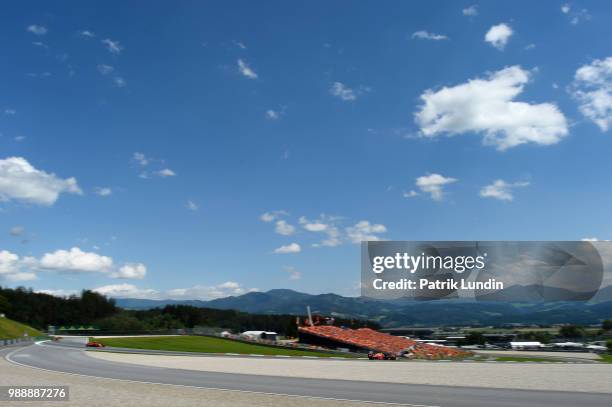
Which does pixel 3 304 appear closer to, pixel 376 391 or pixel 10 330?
pixel 10 330

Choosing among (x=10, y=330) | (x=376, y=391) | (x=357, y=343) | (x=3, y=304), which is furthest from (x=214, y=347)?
(x=3, y=304)

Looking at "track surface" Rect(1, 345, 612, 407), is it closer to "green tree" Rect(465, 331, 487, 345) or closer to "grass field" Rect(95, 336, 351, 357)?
"grass field" Rect(95, 336, 351, 357)

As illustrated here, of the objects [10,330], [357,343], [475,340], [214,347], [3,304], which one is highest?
[3,304]

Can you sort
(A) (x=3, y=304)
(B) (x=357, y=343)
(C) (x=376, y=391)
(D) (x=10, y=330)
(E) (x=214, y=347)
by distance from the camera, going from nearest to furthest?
(C) (x=376, y=391)
(E) (x=214, y=347)
(B) (x=357, y=343)
(D) (x=10, y=330)
(A) (x=3, y=304)

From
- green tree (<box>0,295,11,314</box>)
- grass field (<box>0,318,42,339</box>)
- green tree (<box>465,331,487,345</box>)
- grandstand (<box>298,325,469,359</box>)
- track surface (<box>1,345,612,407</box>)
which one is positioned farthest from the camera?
green tree (<box>0,295,11,314</box>)

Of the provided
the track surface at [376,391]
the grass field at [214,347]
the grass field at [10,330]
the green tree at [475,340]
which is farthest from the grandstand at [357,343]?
the grass field at [10,330]

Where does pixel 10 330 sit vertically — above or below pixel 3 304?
below

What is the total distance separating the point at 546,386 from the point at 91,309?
18829cm

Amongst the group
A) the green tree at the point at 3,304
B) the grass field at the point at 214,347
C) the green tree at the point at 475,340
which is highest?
the green tree at the point at 3,304

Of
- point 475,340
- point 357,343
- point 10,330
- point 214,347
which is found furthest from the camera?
point 475,340

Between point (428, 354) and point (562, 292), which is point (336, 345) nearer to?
point (428, 354)

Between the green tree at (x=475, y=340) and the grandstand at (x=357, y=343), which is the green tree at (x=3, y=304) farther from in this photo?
the green tree at (x=475, y=340)

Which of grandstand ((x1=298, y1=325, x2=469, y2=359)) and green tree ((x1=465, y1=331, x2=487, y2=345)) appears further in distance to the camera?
green tree ((x1=465, y1=331, x2=487, y2=345))

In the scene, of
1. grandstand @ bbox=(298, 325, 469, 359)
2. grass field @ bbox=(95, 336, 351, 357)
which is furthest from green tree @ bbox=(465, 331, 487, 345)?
grass field @ bbox=(95, 336, 351, 357)
